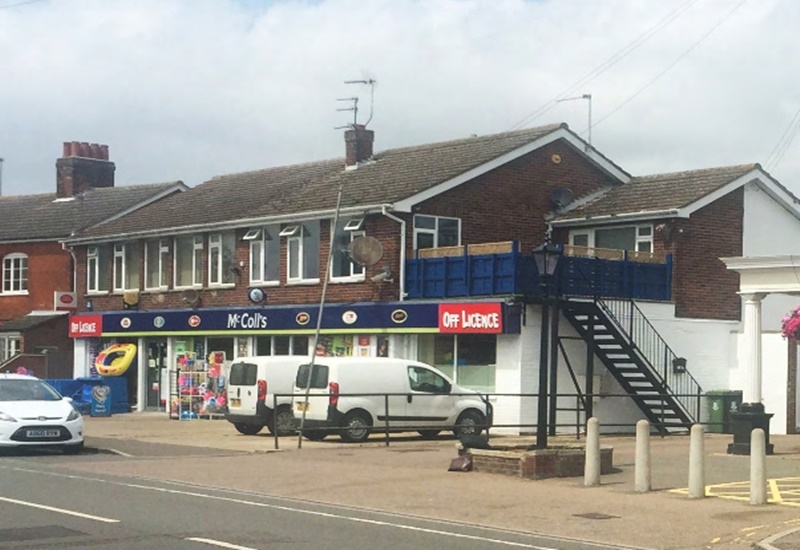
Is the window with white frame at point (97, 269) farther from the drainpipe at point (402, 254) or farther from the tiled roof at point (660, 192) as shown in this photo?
the tiled roof at point (660, 192)

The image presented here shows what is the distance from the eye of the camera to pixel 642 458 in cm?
1819

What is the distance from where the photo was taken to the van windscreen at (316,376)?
92.6 ft

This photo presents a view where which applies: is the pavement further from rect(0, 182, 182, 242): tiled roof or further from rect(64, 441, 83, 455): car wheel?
rect(0, 182, 182, 242): tiled roof

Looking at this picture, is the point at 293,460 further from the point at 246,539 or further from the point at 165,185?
the point at 165,185

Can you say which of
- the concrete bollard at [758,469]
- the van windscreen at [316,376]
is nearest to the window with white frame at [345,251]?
the van windscreen at [316,376]

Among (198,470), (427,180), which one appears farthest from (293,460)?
(427,180)

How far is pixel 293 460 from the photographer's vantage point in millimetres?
23344

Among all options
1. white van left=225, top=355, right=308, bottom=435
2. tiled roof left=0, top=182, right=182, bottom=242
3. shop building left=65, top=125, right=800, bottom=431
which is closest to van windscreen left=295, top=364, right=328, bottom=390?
white van left=225, top=355, right=308, bottom=435

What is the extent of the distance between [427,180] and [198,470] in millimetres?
15272

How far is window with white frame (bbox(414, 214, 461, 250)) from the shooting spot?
34.7 metres

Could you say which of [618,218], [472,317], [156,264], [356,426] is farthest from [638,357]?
[156,264]

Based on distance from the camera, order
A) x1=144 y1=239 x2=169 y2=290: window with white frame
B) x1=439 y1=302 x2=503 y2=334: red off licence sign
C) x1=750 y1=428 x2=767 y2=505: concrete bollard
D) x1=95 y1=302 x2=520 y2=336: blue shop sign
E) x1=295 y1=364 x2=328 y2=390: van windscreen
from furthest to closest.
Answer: x1=144 y1=239 x2=169 y2=290: window with white frame, x1=95 y1=302 x2=520 y2=336: blue shop sign, x1=439 y1=302 x2=503 y2=334: red off licence sign, x1=295 y1=364 x2=328 y2=390: van windscreen, x1=750 y1=428 x2=767 y2=505: concrete bollard

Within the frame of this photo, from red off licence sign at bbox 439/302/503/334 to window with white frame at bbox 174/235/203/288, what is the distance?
10970mm

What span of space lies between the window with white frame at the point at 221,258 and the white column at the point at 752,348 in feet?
58.4
